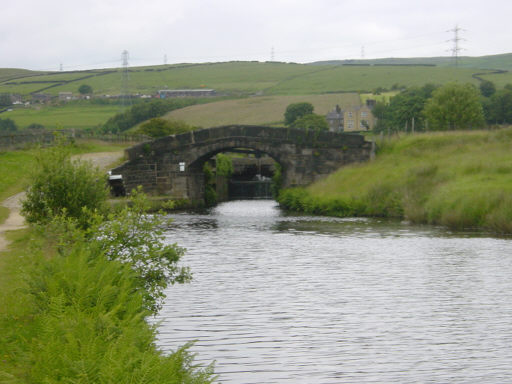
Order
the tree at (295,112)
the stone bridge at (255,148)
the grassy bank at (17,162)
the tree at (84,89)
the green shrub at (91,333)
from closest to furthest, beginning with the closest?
the green shrub at (91,333) < the grassy bank at (17,162) < the stone bridge at (255,148) < the tree at (295,112) < the tree at (84,89)

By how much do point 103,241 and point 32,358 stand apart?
5.36 meters

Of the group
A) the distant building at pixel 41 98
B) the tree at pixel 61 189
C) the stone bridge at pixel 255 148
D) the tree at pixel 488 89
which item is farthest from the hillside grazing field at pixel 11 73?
the tree at pixel 61 189

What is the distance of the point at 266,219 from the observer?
39219 mm

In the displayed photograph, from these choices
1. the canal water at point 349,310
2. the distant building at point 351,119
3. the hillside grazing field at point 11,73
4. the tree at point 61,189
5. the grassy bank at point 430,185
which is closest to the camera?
the canal water at point 349,310

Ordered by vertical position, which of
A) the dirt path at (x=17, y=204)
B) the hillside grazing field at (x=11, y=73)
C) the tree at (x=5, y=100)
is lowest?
the dirt path at (x=17, y=204)

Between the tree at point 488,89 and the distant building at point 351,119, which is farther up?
the tree at point 488,89

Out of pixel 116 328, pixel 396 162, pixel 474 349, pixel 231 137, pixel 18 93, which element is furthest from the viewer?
pixel 18 93

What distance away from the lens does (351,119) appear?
117812mm

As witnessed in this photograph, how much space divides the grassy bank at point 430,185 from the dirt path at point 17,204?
11.1 m

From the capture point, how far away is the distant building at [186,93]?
144 metres

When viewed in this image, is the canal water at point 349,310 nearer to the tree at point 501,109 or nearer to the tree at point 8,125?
the tree at point 501,109

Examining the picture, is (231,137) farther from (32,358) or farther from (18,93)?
(18,93)

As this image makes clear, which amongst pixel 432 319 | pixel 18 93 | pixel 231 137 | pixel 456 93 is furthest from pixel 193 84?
pixel 432 319

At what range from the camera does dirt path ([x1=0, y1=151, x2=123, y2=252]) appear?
71.1 ft
